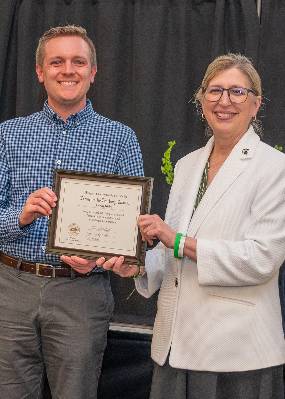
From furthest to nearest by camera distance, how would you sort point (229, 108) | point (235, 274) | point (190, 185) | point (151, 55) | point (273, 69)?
1. point (151, 55)
2. point (273, 69)
3. point (190, 185)
4. point (229, 108)
5. point (235, 274)

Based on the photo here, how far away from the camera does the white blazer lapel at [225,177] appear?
6.11 ft

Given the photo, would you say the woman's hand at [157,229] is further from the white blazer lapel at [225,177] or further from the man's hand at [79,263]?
the man's hand at [79,263]

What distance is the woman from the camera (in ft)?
5.89

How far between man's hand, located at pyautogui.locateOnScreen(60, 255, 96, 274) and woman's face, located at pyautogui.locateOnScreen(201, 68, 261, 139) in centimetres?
63

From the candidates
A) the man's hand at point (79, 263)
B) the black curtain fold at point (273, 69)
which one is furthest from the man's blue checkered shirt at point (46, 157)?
the black curtain fold at point (273, 69)

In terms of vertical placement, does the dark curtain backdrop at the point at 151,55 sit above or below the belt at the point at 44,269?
above

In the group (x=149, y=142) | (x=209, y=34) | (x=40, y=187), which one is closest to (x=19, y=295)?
(x=40, y=187)

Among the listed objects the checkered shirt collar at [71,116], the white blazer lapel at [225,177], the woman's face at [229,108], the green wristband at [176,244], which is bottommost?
the green wristband at [176,244]

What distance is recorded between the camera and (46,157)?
214cm

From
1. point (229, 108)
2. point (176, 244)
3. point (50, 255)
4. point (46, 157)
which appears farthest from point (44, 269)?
point (229, 108)

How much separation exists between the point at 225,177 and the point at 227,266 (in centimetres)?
29

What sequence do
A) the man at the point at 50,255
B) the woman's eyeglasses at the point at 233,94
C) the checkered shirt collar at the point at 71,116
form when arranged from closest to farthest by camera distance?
1. the woman's eyeglasses at the point at 233,94
2. the man at the point at 50,255
3. the checkered shirt collar at the point at 71,116

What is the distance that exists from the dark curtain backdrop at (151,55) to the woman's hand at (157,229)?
1.36 metres

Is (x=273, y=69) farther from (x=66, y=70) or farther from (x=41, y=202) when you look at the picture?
(x=41, y=202)
